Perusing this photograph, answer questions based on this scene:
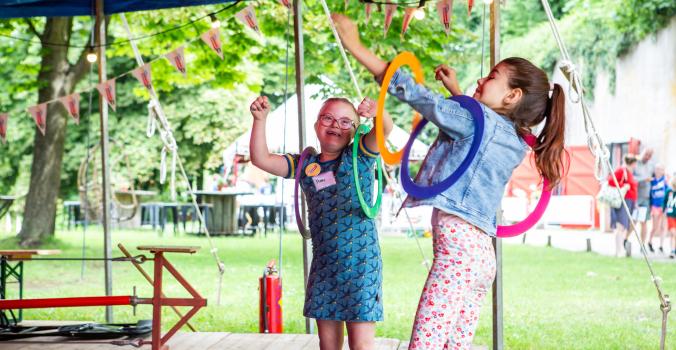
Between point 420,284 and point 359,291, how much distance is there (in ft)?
20.5

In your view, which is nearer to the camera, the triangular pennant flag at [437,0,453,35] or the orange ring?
the orange ring

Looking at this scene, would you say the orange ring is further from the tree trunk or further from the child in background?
the child in background

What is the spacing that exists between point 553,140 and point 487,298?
713 centimetres

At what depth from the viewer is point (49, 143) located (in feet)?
36.2

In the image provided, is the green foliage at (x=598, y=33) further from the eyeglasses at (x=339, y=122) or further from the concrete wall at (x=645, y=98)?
the eyeglasses at (x=339, y=122)

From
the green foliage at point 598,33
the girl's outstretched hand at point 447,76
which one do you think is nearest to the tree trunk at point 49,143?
the girl's outstretched hand at point 447,76

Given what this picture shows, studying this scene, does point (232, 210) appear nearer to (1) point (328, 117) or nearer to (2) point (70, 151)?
(2) point (70, 151)

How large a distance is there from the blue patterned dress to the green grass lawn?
2.97m

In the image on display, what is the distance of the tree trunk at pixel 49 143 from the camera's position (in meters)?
11.0

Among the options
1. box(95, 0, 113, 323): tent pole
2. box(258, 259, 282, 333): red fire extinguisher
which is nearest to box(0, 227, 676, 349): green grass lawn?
box(95, 0, 113, 323): tent pole

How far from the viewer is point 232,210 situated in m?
15.5

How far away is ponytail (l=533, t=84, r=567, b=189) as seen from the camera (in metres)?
2.30

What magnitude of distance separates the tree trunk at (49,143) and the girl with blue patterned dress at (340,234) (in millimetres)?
8838

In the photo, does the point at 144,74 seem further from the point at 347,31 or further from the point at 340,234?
the point at 347,31
